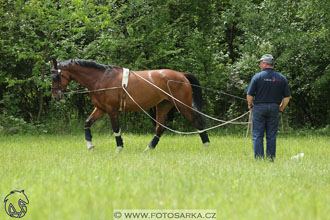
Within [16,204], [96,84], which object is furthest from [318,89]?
[16,204]

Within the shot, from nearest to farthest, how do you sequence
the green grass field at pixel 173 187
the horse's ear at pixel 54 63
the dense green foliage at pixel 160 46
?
the green grass field at pixel 173 187
the horse's ear at pixel 54 63
the dense green foliage at pixel 160 46

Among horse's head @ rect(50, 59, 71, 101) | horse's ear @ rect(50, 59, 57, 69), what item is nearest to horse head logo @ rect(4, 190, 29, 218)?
horse's head @ rect(50, 59, 71, 101)

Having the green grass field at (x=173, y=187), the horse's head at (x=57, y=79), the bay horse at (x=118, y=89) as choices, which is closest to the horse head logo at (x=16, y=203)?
the green grass field at (x=173, y=187)

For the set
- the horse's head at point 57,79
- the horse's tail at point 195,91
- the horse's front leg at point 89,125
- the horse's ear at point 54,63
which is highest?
the horse's ear at point 54,63

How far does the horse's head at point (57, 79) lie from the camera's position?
9.28m

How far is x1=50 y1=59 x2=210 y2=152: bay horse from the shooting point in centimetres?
929

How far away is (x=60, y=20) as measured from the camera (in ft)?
46.3

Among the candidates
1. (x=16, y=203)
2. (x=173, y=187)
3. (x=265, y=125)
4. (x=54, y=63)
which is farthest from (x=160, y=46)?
(x=16, y=203)

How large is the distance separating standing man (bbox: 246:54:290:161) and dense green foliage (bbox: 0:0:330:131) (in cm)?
769

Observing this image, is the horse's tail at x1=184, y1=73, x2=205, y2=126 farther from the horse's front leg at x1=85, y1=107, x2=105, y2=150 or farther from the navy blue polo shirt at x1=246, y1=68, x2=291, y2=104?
the navy blue polo shirt at x1=246, y1=68, x2=291, y2=104

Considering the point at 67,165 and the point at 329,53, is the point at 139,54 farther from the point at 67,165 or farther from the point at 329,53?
the point at 67,165

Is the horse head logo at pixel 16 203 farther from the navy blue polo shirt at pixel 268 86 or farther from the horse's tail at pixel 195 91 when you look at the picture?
the horse's tail at pixel 195 91

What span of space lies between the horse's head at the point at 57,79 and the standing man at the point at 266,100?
442 cm

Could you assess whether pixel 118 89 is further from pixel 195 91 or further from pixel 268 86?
pixel 268 86
